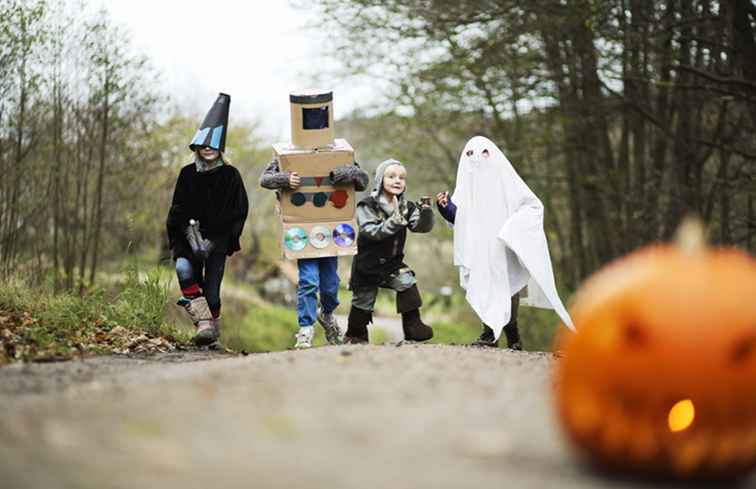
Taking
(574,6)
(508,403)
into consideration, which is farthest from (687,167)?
(508,403)

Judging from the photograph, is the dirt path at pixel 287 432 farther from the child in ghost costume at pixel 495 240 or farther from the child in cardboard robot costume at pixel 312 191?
the child in cardboard robot costume at pixel 312 191

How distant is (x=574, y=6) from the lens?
52.0 feet

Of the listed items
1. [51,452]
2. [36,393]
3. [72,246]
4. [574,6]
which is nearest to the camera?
[51,452]

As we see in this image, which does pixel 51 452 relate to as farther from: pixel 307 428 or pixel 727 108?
pixel 727 108

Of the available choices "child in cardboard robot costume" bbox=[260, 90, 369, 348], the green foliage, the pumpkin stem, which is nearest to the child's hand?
"child in cardboard robot costume" bbox=[260, 90, 369, 348]

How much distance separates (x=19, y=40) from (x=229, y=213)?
490cm

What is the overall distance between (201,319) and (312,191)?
164 cm

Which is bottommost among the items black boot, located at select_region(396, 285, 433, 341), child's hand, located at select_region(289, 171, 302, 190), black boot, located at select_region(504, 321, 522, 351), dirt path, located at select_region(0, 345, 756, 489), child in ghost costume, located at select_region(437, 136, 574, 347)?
black boot, located at select_region(504, 321, 522, 351)

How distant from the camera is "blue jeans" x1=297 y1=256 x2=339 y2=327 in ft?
35.4

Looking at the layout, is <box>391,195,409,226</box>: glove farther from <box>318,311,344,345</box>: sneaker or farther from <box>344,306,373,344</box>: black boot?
<box>318,311,344,345</box>: sneaker

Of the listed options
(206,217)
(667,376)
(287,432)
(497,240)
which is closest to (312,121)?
(206,217)

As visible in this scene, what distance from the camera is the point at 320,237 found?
432 inches

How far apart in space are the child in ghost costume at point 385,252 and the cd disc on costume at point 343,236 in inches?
3.9

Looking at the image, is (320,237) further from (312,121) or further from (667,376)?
(667,376)
